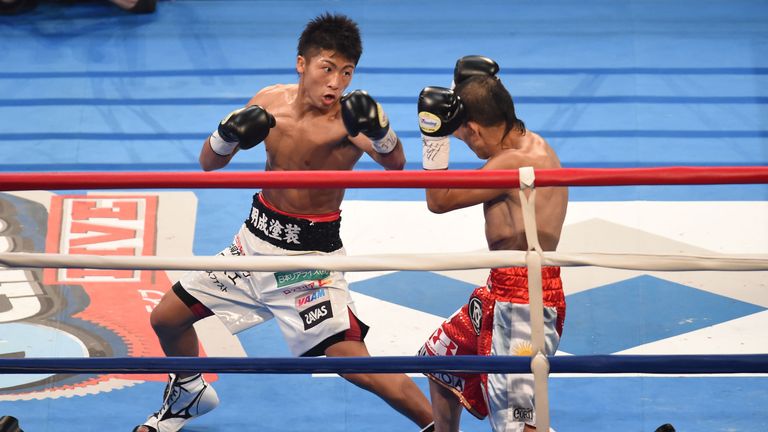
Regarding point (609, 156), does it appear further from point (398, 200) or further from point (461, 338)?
point (461, 338)

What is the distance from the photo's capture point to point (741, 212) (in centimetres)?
555

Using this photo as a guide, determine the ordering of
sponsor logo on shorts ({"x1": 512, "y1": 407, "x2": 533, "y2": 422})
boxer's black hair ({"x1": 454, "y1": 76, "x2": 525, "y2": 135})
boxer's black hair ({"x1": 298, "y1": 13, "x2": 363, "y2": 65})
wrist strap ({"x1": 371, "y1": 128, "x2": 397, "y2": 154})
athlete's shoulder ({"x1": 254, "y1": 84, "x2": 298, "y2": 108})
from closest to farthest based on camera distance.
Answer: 1. sponsor logo on shorts ({"x1": 512, "y1": 407, "x2": 533, "y2": 422})
2. boxer's black hair ({"x1": 454, "y1": 76, "x2": 525, "y2": 135})
3. wrist strap ({"x1": 371, "y1": 128, "x2": 397, "y2": 154})
4. boxer's black hair ({"x1": 298, "y1": 13, "x2": 363, "y2": 65})
5. athlete's shoulder ({"x1": 254, "y1": 84, "x2": 298, "y2": 108})

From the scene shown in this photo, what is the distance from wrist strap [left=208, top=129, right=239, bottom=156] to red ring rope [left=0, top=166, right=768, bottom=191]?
1098 mm

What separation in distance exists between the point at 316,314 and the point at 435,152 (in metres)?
0.75

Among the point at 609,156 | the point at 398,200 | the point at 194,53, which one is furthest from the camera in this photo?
the point at 194,53

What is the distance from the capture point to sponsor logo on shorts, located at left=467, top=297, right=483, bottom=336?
133 inches

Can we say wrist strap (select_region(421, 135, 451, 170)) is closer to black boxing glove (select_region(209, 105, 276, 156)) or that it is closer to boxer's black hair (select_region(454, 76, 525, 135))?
boxer's black hair (select_region(454, 76, 525, 135))

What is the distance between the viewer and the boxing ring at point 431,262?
2.51m

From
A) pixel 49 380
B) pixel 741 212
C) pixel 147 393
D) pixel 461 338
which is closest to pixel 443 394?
pixel 461 338

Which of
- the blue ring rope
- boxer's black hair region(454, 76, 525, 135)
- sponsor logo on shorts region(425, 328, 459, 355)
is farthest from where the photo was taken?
sponsor logo on shorts region(425, 328, 459, 355)

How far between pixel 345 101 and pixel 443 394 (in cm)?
101

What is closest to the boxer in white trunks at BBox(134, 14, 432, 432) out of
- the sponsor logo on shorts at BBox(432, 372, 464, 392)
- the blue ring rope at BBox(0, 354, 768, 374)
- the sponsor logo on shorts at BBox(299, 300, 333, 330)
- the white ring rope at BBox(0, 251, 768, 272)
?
the sponsor logo on shorts at BBox(299, 300, 333, 330)

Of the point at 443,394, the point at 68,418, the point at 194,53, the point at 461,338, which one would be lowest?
the point at 68,418

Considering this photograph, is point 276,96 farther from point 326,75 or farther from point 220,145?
point 220,145
